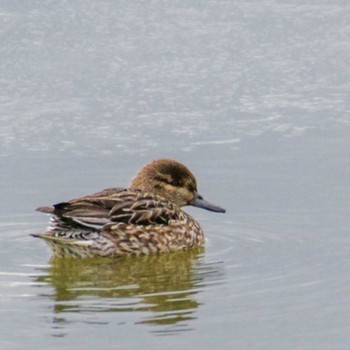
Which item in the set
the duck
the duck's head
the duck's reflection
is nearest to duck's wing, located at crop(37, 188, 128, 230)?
the duck

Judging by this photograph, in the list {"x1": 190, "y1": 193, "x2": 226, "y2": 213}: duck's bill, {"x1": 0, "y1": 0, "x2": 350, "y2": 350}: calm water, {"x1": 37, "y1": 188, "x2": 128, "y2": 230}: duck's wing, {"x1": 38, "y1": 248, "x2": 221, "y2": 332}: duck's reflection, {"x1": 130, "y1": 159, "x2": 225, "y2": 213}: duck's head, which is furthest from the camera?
{"x1": 130, "y1": 159, "x2": 225, "y2": 213}: duck's head

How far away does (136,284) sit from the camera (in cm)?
684

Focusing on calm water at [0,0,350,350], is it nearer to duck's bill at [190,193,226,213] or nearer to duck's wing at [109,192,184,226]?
duck's bill at [190,193,226,213]

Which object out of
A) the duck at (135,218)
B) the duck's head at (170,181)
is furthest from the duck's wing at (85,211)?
the duck's head at (170,181)

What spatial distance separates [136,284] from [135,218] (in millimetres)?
978

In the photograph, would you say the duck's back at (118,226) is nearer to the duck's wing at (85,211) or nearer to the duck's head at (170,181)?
the duck's wing at (85,211)

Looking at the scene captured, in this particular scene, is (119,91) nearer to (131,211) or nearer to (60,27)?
(60,27)

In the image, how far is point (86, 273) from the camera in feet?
23.7

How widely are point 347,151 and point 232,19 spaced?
276 cm

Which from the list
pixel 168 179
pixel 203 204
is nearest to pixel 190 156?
pixel 168 179

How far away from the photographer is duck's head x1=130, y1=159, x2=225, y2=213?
323 inches

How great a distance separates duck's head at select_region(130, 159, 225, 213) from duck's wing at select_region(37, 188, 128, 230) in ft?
1.85

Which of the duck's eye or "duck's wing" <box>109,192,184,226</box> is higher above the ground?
the duck's eye

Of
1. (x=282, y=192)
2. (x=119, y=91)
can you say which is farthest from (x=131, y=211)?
(x=119, y=91)
